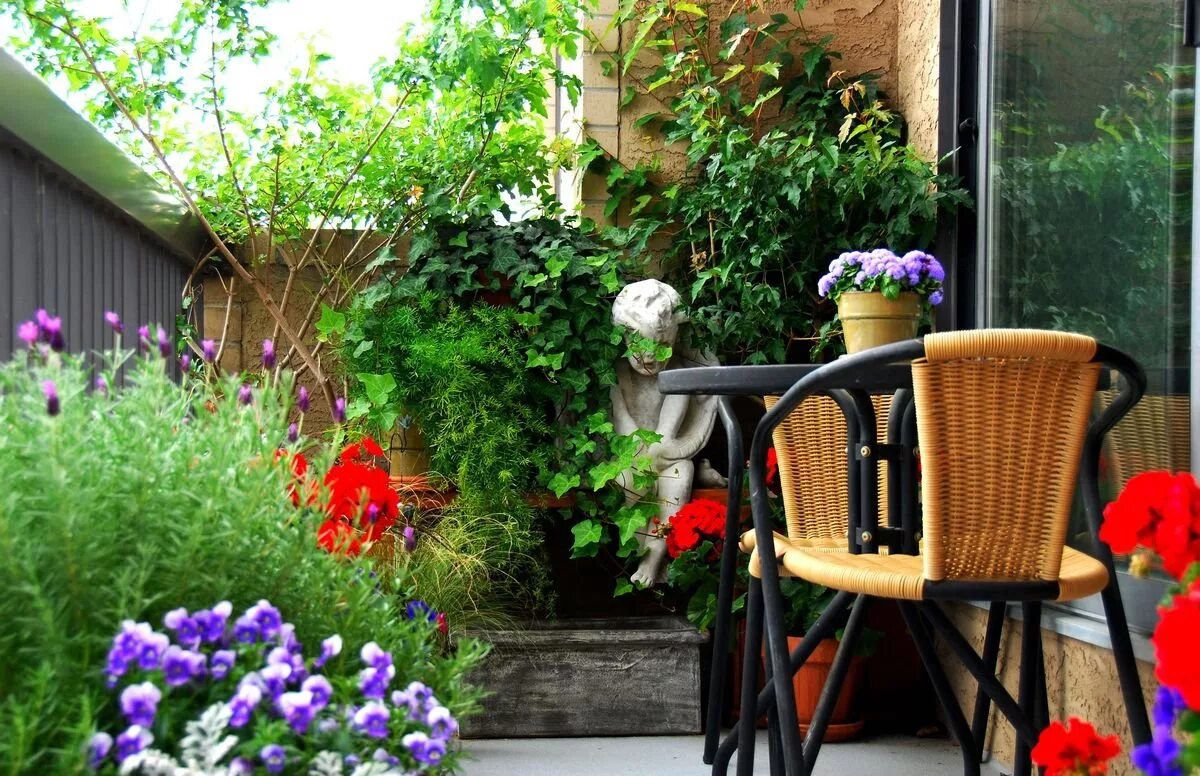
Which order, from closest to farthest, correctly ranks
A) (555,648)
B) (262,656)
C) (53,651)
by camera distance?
1. (53,651)
2. (262,656)
3. (555,648)

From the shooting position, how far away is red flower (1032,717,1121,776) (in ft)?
4.58

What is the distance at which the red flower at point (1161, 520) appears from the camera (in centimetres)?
112

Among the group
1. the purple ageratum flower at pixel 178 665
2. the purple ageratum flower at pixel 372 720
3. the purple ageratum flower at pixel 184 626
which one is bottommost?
the purple ageratum flower at pixel 372 720

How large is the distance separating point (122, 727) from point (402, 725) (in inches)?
9.9

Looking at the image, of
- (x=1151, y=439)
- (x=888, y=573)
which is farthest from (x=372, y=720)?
(x=1151, y=439)

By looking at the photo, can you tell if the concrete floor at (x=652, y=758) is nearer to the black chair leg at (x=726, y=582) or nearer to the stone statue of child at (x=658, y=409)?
the black chair leg at (x=726, y=582)

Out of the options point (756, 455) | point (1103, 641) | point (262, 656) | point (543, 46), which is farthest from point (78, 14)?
point (1103, 641)

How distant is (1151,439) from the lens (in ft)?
7.31

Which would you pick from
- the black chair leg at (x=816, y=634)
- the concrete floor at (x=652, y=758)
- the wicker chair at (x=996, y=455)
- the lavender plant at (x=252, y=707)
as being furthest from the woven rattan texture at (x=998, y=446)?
the concrete floor at (x=652, y=758)

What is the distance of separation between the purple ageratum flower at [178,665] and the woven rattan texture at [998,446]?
1031 mm

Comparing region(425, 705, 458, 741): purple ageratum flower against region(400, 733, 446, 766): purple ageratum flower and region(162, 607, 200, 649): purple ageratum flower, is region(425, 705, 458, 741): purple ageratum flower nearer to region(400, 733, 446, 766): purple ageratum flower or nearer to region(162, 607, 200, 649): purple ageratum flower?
region(400, 733, 446, 766): purple ageratum flower

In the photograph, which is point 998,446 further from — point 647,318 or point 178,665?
point 647,318

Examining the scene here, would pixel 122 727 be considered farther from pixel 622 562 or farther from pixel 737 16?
pixel 737 16

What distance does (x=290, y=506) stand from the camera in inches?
48.0
